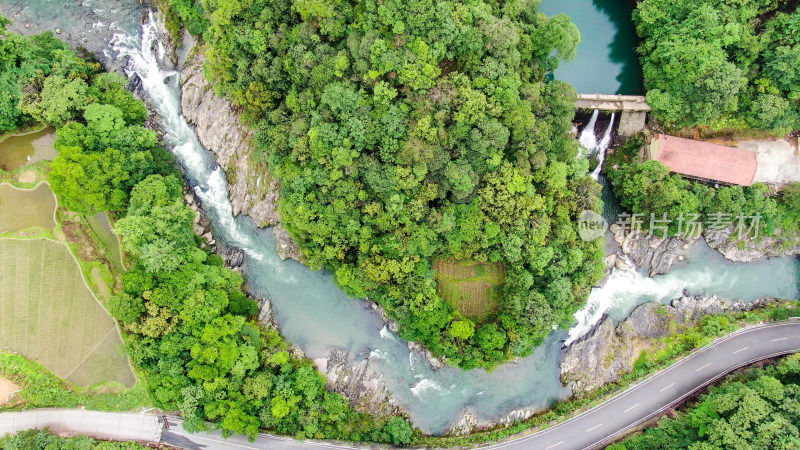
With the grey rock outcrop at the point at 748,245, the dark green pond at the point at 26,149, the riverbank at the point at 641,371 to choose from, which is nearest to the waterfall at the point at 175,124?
the dark green pond at the point at 26,149

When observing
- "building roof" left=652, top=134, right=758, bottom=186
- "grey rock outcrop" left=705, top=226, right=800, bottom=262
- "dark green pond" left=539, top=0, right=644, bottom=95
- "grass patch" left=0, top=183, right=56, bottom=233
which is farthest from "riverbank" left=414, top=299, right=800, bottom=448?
"grass patch" left=0, top=183, right=56, bottom=233

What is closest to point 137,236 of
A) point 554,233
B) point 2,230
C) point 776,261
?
point 2,230

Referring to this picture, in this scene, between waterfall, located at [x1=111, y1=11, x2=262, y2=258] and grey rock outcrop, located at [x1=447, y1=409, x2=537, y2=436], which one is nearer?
grey rock outcrop, located at [x1=447, y1=409, x2=537, y2=436]

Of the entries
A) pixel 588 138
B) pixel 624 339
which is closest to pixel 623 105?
pixel 588 138

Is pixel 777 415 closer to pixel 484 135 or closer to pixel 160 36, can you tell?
pixel 484 135

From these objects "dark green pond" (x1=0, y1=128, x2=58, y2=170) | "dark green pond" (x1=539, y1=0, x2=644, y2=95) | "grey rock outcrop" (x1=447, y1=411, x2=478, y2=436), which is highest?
"dark green pond" (x1=539, y1=0, x2=644, y2=95)

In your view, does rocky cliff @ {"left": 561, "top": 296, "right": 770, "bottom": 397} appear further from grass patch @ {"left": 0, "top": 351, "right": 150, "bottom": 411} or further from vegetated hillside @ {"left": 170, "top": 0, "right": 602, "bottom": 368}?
grass patch @ {"left": 0, "top": 351, "right": 150, "bottom": 411}

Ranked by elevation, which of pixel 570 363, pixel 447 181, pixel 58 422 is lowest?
pixel 58 422

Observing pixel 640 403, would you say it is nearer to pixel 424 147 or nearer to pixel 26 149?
pixel 424 147
